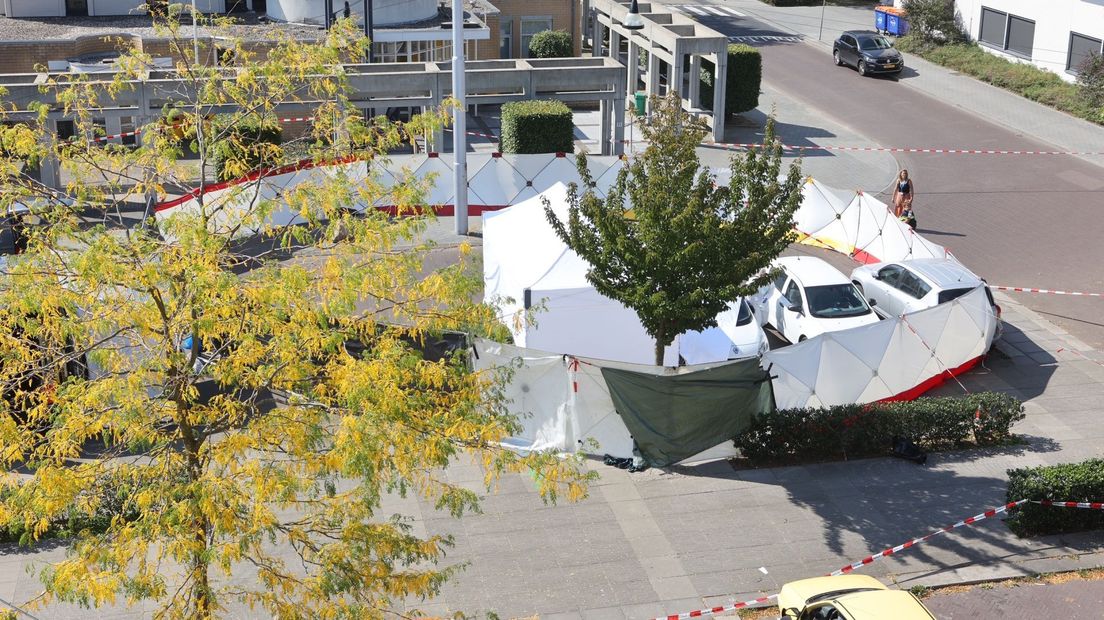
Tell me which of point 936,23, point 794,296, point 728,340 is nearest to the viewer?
point 728,340

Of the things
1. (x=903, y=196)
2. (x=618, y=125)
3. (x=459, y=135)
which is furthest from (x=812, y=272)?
(x=618, y=125)

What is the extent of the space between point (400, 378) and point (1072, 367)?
12.6m

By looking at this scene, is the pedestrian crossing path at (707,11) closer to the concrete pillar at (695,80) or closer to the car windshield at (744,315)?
the concrete pillar at (695,80)

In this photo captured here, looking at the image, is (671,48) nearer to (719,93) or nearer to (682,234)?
(719,93)

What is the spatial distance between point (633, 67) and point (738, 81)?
4.18m

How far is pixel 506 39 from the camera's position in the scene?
38344 millimetres

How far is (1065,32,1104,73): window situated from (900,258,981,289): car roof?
1826 centimetres

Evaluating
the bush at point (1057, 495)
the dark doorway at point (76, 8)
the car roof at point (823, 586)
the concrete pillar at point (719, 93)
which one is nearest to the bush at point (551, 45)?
the concrete pillar at point (719, 93)

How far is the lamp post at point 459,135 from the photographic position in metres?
21.3

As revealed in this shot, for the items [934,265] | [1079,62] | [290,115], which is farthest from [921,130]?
[290,115]

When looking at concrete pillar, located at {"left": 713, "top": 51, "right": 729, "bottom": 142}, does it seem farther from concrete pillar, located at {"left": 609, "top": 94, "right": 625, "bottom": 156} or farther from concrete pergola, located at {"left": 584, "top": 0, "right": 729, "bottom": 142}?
concrete pillar, located at {"left": 609, "top": 94, "right": 625, "bottom": 156}

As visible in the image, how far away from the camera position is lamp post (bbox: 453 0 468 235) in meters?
21.3

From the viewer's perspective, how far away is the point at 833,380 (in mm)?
15969

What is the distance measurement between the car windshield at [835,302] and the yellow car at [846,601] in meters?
7.13
